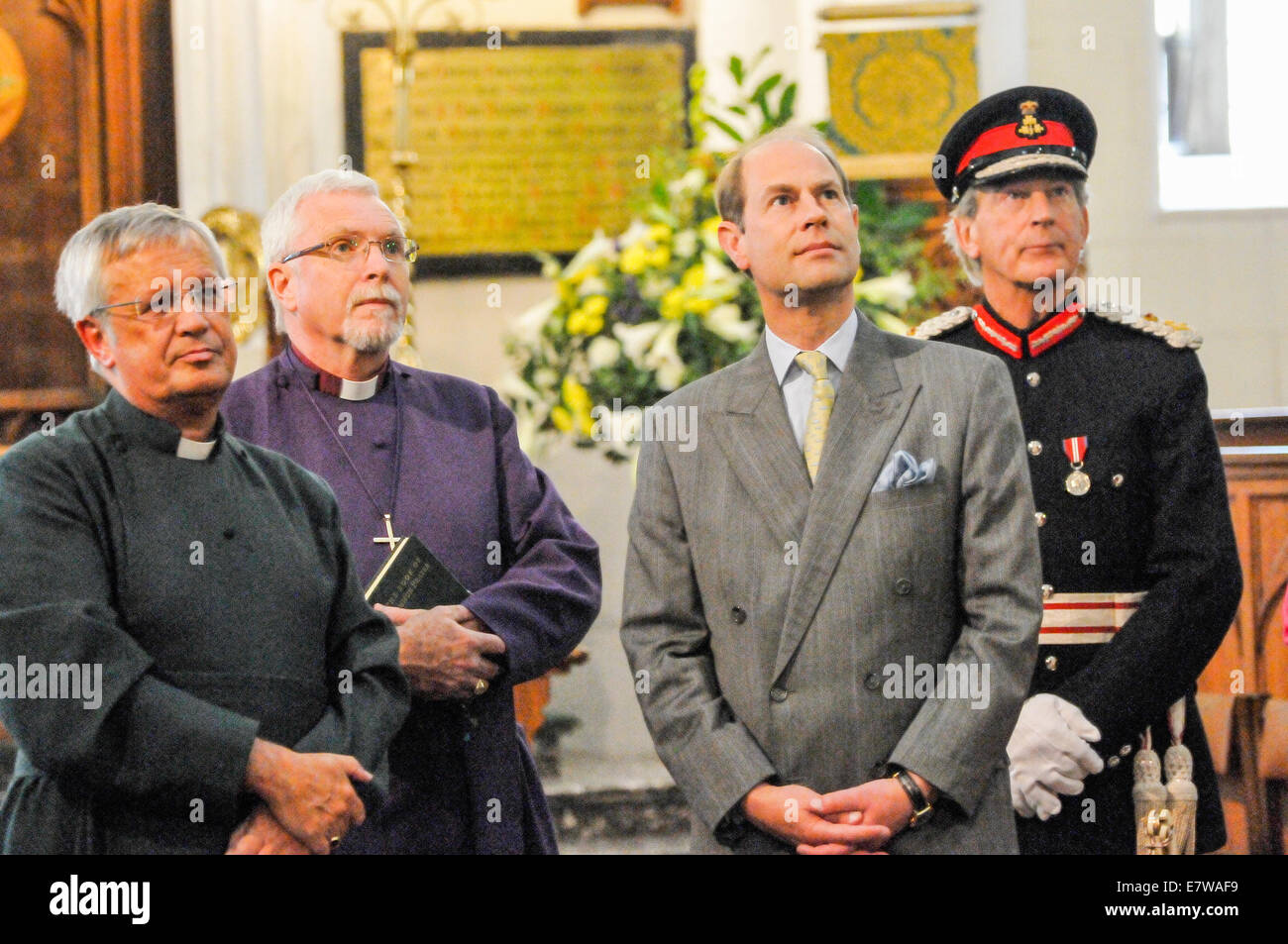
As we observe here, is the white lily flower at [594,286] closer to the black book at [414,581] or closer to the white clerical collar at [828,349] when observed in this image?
the black book at [414,581]

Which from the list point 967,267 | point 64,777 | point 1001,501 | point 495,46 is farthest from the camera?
point 495,46

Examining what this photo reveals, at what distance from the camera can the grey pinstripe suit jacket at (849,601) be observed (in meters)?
2.31

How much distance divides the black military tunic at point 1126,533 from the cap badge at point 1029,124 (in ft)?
1.06

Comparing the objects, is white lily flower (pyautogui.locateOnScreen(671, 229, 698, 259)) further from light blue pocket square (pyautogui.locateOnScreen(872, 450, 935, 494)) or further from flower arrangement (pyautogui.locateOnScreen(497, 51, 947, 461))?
light blue pocket square (pyautogui.locateOnScreen(872, 450, 935, 494))

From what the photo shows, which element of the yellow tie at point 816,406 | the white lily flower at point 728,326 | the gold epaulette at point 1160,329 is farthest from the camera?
the white lily flower at point 728,326

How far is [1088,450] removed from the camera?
275 cm

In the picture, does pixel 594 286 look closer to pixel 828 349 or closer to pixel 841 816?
pixel 828 349

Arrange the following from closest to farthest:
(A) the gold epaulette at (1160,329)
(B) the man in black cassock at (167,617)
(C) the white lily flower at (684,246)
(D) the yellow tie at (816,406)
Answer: (B) the man in black cassock at (167,617)
(D) the yellow tie at (816,406)
(A) the gold epaulette at (1160,329)
(C) the white lily flower at (684,246)

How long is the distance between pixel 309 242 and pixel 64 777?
106cm

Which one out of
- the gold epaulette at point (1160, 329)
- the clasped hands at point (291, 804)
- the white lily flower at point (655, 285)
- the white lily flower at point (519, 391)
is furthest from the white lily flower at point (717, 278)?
the clasped hands at point (291, 804)

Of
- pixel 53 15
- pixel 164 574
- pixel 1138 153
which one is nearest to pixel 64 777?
pixel 164 574

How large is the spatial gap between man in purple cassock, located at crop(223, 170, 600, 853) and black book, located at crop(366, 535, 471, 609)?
1.4 inches

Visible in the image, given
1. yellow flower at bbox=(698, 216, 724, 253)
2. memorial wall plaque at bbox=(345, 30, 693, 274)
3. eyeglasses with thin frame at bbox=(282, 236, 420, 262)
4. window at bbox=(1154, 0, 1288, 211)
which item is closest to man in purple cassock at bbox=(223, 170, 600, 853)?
eyeglasses with thin frame at bbox=(282, 236, 420, 262)
